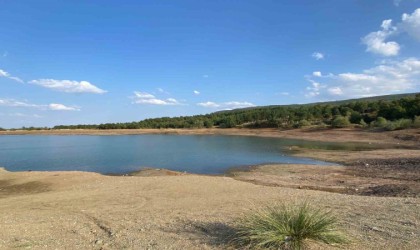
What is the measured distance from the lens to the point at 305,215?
6344mm

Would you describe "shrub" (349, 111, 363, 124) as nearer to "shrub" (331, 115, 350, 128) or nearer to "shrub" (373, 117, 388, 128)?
"shrub" (331, 115, 350, 128)

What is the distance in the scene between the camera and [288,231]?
20.0 ft

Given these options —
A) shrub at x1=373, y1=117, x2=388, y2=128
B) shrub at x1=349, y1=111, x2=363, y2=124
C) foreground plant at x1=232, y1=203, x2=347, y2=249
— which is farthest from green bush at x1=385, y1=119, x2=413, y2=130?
foreground plant at x1=232, y1=203, x2=347, y2=249

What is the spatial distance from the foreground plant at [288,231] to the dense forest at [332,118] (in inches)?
2055

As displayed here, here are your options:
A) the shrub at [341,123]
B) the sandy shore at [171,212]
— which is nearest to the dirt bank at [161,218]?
the sandy shore at [171,212]

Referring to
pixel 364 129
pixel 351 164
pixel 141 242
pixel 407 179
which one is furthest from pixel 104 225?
pixel 364 129

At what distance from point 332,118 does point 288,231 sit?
77529 millimetres

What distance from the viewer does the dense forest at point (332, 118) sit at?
62062mm

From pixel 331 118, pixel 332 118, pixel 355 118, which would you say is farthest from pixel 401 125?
pixel 331 118

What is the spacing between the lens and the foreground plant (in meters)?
5.94

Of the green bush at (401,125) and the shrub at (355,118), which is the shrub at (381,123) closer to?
the green bush at (401,125)

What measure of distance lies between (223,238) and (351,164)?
22.3 meters

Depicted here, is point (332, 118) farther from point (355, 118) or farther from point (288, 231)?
point (288, 231)

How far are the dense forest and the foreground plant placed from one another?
52203 mm
